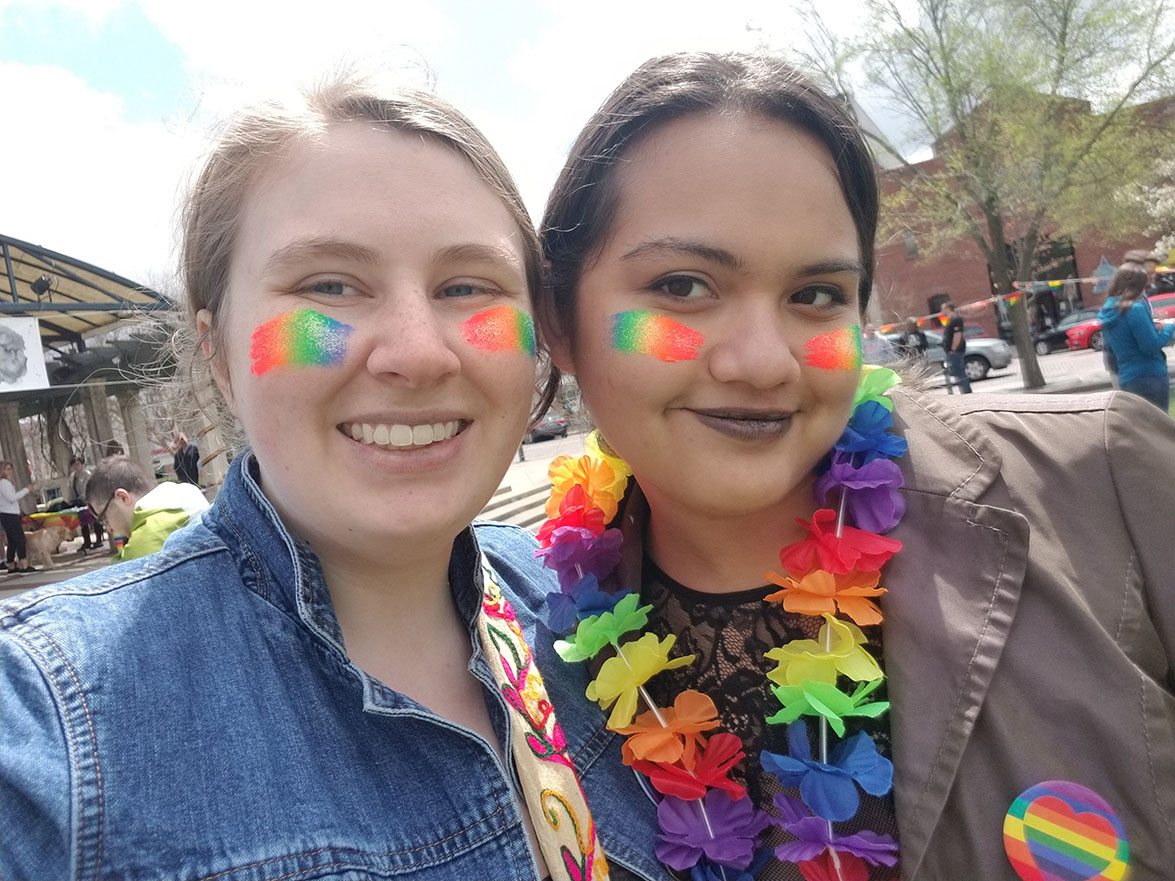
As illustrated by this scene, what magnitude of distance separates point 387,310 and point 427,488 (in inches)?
11.3

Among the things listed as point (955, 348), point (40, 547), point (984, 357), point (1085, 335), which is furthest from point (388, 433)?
point (1085, 335)

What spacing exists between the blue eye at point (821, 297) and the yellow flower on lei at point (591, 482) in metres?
0.65

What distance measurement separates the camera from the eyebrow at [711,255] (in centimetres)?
141

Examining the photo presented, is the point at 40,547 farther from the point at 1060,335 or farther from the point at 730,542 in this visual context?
the point at 1060,335

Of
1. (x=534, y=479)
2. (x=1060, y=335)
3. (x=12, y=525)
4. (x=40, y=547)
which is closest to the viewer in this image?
(x=12, y=525)

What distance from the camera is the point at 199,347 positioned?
1451 mm

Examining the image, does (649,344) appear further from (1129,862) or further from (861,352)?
(1129,862)

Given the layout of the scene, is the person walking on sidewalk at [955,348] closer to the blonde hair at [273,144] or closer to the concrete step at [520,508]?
the concrete step at [520,508]

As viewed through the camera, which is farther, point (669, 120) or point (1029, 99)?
point (1029, 99)

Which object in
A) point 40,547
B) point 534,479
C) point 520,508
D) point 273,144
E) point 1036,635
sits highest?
point 273,144

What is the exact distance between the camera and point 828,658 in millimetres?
1431

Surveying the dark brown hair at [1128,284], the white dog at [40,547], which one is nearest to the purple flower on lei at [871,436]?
the dark brown hair at [1128,284]

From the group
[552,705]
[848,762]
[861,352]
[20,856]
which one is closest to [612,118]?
[861,352]

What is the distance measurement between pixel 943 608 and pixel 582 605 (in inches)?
28.5
